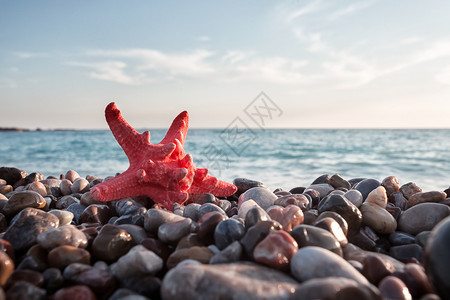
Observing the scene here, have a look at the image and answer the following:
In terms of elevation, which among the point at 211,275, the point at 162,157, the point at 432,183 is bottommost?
the point at 432,183

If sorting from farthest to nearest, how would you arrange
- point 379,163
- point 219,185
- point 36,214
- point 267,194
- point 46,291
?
point 379,163, point 219,185, point 267,194, point 36,214, point 46,291

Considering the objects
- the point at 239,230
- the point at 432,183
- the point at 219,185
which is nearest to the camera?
the point at 239,230

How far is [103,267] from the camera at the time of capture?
2.03 meters

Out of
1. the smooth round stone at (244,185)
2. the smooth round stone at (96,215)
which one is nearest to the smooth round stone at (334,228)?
the smooth round stone at (244,185)

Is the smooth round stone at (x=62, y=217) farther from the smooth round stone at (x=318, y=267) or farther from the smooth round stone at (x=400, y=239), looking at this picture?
the smooth round stone at (x=400, y=239)

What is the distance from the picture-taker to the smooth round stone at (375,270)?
187 centimetres

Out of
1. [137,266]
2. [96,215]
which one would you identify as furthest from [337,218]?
[96,215]

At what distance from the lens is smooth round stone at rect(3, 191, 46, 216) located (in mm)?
2989

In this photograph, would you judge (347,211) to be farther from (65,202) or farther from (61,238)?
(65,202)

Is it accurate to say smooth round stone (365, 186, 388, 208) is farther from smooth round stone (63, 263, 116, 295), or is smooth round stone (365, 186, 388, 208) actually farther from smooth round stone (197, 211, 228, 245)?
smooth round stone (63, 263, 116, 295)

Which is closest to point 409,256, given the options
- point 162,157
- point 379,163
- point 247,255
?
point 247,255

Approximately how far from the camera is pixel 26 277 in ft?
5.83

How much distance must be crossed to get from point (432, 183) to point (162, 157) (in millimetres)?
8107

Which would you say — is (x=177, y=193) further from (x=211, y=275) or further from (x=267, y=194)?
(x=211, y=275)
